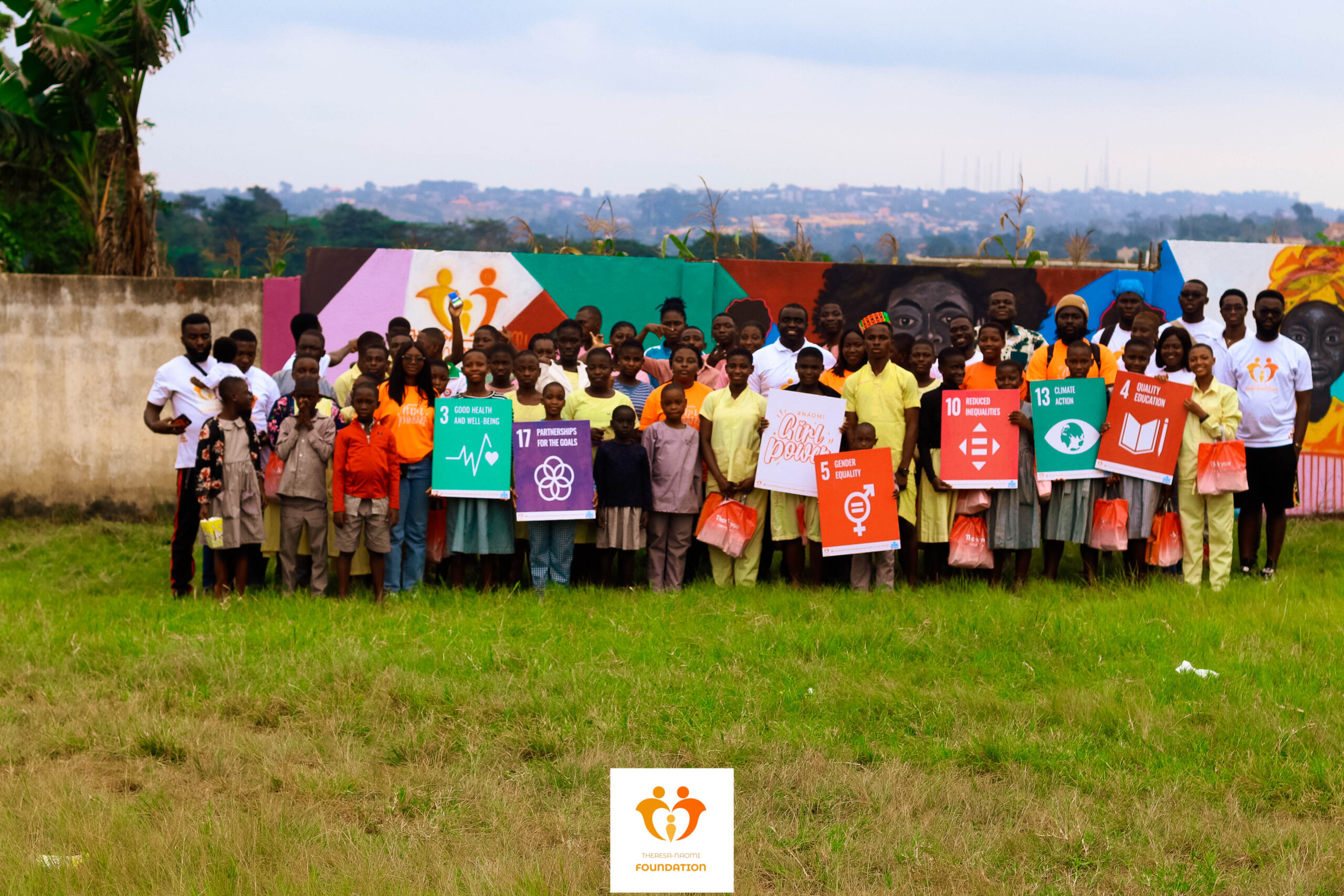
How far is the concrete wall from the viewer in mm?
11852

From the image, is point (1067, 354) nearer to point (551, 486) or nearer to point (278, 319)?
point (551, 486)

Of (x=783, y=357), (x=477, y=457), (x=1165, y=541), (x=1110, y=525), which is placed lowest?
(x=1165, y=541)

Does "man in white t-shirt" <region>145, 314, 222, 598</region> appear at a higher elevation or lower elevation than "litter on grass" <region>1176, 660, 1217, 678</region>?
higher

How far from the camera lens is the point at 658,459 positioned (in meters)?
8.52

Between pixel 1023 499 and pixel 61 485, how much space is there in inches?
359

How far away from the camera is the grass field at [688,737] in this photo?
4.55 meters

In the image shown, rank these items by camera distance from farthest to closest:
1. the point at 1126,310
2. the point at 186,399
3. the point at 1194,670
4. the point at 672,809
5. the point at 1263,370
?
the point at 1126,310
the point at 1263,370
the point at 186,399
the point at 1194,670
the point at 672,809

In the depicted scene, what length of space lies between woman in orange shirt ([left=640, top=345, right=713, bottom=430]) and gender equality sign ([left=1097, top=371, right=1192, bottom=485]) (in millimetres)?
2839

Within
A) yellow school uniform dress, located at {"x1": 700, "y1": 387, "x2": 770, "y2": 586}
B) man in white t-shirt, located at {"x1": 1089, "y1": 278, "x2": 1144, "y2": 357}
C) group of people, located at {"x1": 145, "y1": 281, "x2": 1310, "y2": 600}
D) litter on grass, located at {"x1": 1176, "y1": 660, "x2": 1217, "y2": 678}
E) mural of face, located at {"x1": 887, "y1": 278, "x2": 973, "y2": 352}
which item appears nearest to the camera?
litter on grass, located at {"x1": 1176, "y1": 660, "x2": 1217, "y2": 678}

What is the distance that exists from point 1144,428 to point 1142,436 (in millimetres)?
53

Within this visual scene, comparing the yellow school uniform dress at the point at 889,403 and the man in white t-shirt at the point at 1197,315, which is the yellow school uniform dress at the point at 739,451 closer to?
the yellow school uniform dress at the point at 889,403

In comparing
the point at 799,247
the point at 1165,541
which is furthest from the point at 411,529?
the point at 799,247

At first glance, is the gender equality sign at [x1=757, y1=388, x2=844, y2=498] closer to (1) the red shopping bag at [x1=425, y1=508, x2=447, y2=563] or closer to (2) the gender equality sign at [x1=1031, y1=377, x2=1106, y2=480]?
A: (2) the gender equality sign at [x1=1031, y1=377, x2=1106, y2=480]

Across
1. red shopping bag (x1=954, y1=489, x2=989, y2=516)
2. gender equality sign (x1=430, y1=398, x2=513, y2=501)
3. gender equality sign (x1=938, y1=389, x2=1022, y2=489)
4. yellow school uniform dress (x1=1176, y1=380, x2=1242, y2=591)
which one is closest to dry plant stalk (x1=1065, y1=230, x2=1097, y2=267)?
yellow school uniform dress (x1=1176, y1=380, x2=1242, y2=591)
